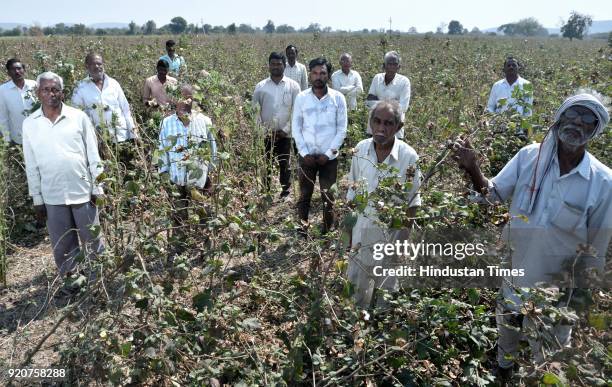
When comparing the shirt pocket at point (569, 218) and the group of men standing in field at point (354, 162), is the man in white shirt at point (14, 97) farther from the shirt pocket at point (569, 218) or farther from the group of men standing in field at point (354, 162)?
the shirt pocket at point (569, 218)

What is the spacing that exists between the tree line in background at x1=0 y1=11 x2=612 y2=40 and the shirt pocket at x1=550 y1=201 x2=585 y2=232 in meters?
7.37

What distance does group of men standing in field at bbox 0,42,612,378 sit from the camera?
2283 millimetres

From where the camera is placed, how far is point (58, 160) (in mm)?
3484

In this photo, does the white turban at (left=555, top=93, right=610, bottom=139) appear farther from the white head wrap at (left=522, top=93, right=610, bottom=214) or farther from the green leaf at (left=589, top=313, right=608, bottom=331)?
the green leaf at (left=589, top=313, right=608, bottom=331)

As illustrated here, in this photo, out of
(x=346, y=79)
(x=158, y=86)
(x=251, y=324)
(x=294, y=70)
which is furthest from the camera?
(x=294, y=70)

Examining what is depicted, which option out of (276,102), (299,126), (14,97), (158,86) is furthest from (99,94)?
(299,126)

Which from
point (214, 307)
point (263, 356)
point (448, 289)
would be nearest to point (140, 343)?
point (214, 307)

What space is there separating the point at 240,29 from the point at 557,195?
73811mm

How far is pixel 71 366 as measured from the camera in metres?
2.21

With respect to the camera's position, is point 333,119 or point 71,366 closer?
point 71,366

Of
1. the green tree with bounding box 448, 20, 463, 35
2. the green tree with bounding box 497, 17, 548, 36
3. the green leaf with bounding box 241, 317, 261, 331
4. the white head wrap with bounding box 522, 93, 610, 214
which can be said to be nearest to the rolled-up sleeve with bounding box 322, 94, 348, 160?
the white head wrap with bounding box 522, 93, 610, 214

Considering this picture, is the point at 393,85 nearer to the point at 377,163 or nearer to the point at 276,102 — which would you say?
the point at 276,102

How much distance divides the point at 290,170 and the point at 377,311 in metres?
3.61

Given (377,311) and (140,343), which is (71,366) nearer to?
(140,343)
